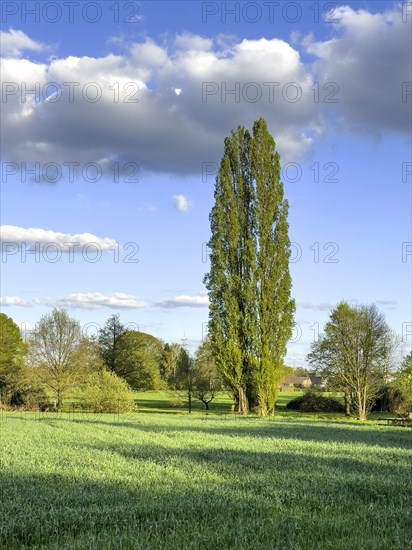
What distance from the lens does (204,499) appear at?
328 inches

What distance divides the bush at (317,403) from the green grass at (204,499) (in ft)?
150

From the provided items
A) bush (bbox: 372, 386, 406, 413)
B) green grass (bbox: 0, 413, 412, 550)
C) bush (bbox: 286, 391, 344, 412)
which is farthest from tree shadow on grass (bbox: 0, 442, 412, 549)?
bush (bbox: 372, 386, 406, 413)

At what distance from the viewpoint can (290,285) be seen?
141 ft

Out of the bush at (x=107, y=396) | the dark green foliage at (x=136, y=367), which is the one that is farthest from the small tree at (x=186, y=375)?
the bush at (x=107, y=396)

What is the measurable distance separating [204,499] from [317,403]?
54678 mm

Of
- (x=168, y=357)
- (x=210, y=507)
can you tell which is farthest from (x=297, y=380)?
(x=210, y=507)

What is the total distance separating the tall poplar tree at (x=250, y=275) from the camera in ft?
137

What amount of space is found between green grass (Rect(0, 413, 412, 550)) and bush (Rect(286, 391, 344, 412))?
150ft

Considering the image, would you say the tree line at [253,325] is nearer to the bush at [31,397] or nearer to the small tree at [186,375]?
the bush at [31,397]

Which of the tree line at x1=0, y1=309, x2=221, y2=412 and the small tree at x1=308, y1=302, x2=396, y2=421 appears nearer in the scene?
the tree line at x1=0, y1=309, x2=221, y2=412

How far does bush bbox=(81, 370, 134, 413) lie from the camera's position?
44.7m

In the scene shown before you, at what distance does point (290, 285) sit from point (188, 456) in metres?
29.7

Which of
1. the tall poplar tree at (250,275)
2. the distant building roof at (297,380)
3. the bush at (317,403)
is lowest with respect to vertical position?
the distant building roof at (297,380)

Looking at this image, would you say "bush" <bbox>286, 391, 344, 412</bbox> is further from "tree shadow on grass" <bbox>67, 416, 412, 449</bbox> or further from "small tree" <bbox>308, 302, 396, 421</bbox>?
"tree shadow on grass" <bbox>67, 416, 412, 449</bbox>
